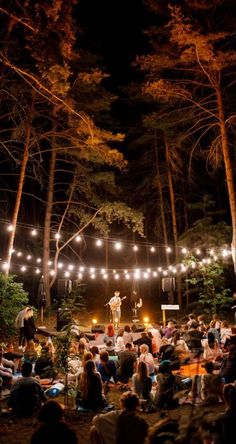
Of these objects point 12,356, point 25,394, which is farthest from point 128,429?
point 12,356

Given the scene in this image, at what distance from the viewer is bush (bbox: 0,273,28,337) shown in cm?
1280

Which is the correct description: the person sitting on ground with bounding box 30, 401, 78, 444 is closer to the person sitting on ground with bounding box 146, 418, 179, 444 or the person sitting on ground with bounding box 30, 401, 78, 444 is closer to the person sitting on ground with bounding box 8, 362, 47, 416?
the person sitting on ground with bounding box 146, 418, 179, 444

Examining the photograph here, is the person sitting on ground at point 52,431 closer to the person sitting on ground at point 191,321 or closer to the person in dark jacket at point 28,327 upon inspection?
the person in dark jacket at point 28,327

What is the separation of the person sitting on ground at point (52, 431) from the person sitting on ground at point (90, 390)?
3.03 meters

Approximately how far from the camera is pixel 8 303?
42.7 ft

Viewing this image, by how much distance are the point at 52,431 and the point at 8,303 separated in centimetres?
989

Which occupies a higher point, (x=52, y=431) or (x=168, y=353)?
(x=168, y=353)

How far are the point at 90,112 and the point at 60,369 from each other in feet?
50.7

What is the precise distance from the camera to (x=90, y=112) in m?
20.1

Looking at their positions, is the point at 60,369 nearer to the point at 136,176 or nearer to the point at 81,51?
the point at 81,51

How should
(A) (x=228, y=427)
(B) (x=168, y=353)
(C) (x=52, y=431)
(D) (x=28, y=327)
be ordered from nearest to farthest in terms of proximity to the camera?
1. (C) (x=52, y=431)
2. (A) (x=228, y=427)
3. (B) (x=168, y=353)
4. (D) (x=28, y=327)

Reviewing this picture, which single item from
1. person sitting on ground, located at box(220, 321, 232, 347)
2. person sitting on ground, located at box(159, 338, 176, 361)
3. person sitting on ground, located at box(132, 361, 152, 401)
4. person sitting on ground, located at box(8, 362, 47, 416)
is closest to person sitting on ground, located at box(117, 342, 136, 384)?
person sitting on ground, located at box(159, 338, 176, 361)

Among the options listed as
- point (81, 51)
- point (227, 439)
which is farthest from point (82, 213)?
point (227, 439)

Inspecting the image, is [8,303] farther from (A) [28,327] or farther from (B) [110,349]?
(B) [110,349]
